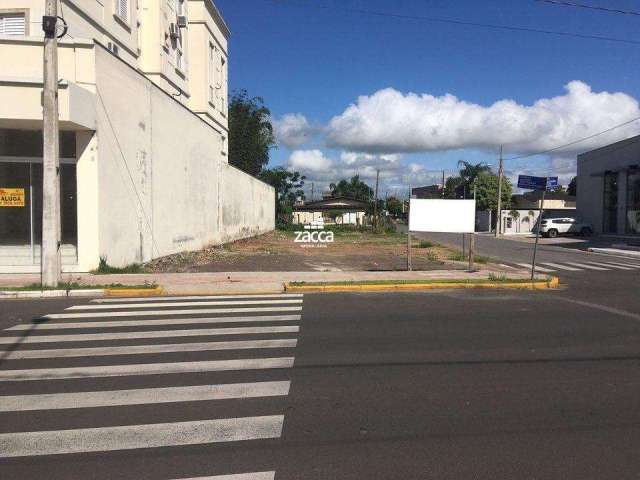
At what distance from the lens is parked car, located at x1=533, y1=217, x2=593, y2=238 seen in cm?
4772

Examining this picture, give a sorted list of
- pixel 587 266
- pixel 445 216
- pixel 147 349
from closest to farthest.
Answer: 1. pixel 147 349
2. pixel 445 216
3. pixel 587 266

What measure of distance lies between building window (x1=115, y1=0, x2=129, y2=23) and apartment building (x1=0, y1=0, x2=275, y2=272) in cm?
4

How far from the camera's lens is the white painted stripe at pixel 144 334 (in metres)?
8.28

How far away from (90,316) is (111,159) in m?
7.80

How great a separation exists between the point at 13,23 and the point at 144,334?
47.2ft

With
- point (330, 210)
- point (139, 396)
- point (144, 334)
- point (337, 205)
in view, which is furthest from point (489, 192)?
point (139, 396)

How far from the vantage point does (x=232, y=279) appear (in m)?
15.7

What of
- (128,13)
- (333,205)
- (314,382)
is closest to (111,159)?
(128,13)

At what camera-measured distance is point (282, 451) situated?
4430 millimetres

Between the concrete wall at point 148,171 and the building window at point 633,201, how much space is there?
29.3 metres

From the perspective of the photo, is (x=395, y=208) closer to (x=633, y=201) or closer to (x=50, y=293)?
(x=633, y=201)

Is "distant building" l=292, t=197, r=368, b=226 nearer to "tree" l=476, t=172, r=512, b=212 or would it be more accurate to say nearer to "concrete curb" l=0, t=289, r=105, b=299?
"tree" l=476, t=172, r=512, b=212

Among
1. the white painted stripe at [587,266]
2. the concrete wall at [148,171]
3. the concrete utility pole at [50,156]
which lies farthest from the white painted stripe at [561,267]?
the concrete utility pole at [50,156]

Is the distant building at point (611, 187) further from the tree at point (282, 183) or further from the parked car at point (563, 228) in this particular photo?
the tree at point (282, 183)
